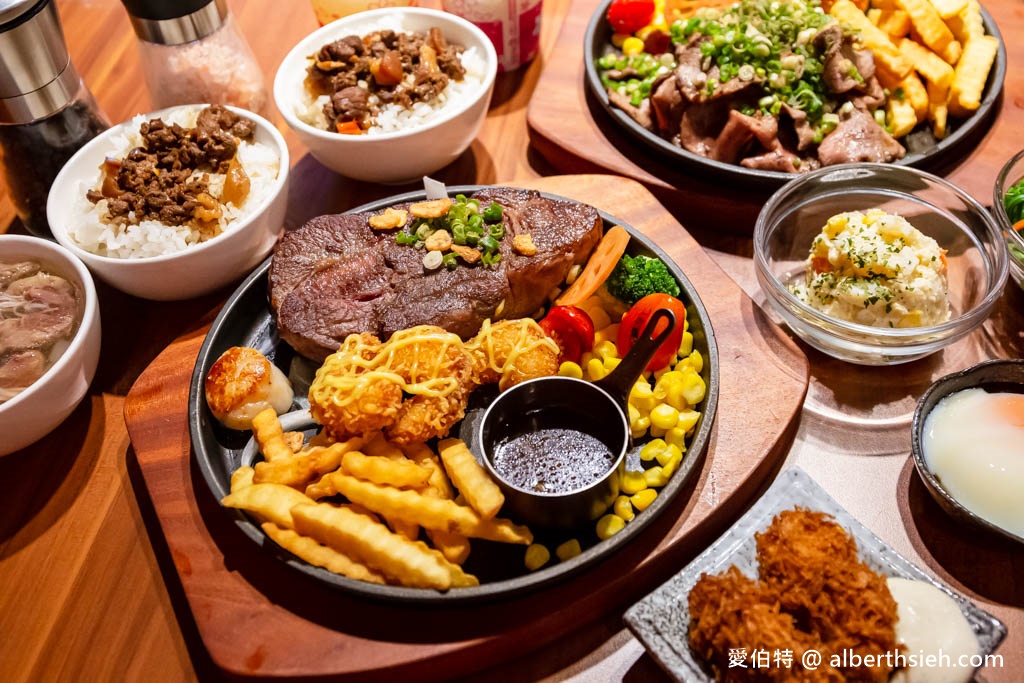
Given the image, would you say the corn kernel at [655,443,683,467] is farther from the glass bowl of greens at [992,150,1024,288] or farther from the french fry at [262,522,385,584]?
the glass bowl of greens at [992,150,1024,288]

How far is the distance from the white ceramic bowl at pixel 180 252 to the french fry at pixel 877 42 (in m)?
2.85

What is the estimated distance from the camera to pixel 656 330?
8.53 feet

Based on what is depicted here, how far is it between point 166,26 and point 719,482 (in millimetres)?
3014

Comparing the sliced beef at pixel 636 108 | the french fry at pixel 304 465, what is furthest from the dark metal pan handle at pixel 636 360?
the sliced beef at pixel 636 108

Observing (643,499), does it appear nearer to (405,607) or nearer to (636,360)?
(636,360)

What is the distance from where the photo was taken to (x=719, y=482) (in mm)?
2443

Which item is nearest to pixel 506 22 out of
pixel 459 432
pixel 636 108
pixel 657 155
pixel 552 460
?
pixel 636 108

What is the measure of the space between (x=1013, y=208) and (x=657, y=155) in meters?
1.49

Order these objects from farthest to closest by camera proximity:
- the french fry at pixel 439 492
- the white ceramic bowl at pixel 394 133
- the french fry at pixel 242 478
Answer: the white ceramic bowl at pixel 394 133
the french fry at pixel 242 478
the french fry at pixel 439 492

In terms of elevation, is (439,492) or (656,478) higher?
(439,492)

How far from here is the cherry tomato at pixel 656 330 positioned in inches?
103

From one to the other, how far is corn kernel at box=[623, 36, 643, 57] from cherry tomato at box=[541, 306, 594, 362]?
1.90 m

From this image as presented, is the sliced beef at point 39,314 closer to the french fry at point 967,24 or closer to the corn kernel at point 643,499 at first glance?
the corn kernel at point 643,499

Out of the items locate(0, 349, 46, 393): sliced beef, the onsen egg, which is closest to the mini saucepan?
the onsen egg
